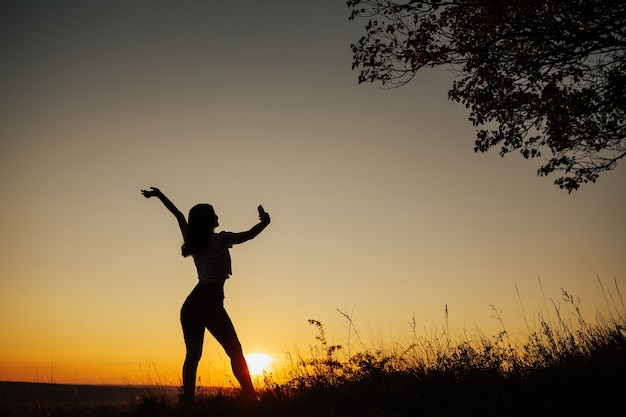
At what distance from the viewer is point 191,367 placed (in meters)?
5.83

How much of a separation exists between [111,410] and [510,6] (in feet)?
28.9

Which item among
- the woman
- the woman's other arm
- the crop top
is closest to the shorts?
the woman

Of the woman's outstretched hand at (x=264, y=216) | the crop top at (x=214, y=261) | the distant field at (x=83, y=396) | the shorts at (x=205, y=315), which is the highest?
the woman's outstretched hand at (x=264, y=216)

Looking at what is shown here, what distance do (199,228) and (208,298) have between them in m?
0.89

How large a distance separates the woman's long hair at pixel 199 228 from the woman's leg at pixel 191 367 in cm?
112

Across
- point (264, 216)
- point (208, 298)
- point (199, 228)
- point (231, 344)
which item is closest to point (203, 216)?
point (199, 228)

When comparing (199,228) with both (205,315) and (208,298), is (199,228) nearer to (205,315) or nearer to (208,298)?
(208,298)

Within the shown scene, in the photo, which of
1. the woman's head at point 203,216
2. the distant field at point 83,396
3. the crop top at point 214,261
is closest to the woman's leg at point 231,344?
the crop top at point 214,261

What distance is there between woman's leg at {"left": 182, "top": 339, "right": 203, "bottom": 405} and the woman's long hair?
1123mm

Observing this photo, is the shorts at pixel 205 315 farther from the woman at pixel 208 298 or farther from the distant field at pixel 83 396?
the distant field at pixel 83 396

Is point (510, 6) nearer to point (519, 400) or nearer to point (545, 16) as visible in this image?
point (545, 16)

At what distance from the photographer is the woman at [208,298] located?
5.89m

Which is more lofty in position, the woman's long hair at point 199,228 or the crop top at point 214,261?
the woman's long hair at point 199,228

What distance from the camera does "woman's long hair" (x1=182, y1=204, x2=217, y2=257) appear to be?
239 inches
